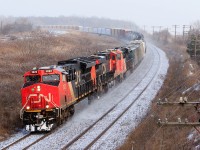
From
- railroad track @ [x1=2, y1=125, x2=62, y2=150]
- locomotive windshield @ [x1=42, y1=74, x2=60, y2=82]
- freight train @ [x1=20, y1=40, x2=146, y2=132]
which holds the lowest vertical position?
railroad track @ [x1=2, y1=125, x2=62, y2=150]

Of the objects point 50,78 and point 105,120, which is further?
point 105,120

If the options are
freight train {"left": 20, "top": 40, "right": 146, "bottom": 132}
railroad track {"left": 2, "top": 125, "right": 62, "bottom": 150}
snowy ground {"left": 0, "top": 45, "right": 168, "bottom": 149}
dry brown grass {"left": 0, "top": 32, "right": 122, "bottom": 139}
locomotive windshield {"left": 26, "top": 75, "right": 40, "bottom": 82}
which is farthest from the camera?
dry brown grass {"left": 0, "top": 32, "right": 122, "bottom": 139}

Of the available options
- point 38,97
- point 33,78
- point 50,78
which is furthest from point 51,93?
point 33,78

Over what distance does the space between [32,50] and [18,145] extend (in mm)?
33164

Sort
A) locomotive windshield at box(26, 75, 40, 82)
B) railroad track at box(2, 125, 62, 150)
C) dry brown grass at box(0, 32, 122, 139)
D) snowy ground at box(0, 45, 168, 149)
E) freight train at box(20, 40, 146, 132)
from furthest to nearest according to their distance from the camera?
dry brown grass at box(0, 32, 122, 139) → locomotive windshield at box(26, 75, 40, 82) → freight train at box(20, 40, 146, 132) → snowy ground at box(0, 45, 168, 149) → railroad track at box(2, 125, 62, 150)

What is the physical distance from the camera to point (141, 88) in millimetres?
37344

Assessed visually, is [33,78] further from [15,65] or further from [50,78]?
[15,65]

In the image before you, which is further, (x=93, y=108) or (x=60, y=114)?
(x=93, y=108)

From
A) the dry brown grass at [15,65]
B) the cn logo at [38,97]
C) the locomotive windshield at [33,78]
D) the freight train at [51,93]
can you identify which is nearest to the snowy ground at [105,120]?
the freight train at [51,93]

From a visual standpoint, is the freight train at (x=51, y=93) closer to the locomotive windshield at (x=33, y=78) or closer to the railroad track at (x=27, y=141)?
the locomotive windshield at (x=33, y=78)

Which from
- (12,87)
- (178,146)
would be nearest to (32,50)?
(12,87)

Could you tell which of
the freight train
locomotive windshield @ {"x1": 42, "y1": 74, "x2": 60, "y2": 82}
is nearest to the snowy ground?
the freight train

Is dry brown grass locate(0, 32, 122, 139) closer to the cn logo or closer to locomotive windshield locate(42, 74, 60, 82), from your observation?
the cn logo

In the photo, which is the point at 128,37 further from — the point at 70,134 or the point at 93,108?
the point at 70,134
